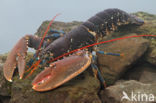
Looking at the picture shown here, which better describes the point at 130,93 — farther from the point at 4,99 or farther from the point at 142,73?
the point at 4,99

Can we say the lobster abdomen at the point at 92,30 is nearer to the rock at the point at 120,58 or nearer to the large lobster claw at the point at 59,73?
the rock at the point at 120,58

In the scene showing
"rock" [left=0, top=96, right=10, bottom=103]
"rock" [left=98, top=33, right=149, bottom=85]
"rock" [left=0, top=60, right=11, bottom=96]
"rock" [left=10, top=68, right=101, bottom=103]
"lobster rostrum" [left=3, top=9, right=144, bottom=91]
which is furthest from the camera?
"rock" [left=98, top=33, right=149, bottom=85]

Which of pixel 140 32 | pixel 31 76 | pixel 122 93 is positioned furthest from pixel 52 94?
pixel 140 32

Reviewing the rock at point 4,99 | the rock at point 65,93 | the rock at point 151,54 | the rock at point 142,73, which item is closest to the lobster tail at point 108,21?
the rock at point 151,54

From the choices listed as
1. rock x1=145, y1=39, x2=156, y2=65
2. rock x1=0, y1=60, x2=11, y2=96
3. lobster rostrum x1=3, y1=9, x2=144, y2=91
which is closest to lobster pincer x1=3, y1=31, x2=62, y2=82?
lobster rostrum x1=3, y1=9, x2=144, y2=91

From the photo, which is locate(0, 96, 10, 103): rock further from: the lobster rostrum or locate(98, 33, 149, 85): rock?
locate(98, 33, 149, 85): rock

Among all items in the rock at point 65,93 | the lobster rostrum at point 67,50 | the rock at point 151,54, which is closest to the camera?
the rock at point 65,93
